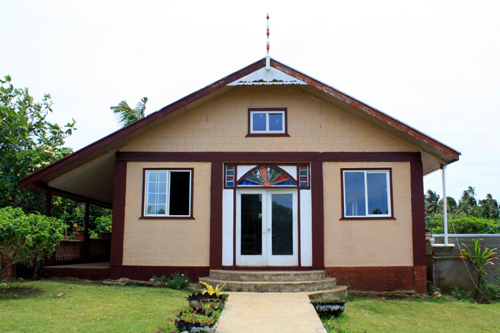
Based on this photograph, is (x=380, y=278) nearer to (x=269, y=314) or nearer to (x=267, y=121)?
(x=269, y=314)

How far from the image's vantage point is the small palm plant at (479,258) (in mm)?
11734

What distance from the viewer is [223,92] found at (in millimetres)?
12297

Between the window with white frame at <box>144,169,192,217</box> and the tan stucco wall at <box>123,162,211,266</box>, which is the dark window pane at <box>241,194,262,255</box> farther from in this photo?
the window with white frame at <box>144,169,192,217</box>

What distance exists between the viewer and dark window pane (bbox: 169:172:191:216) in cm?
1205

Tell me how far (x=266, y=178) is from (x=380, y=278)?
383 centimetres

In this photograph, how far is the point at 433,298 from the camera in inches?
449

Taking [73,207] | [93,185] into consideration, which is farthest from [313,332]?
[73,207]

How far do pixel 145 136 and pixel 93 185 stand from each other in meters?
3.12

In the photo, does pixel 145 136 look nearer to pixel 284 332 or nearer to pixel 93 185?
pixel 93 185

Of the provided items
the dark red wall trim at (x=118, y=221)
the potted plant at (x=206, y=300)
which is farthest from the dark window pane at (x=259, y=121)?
the potted plant at (x=206, y=300)

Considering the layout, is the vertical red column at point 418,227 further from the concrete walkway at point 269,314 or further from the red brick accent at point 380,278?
the concrete walkway at point 269,314

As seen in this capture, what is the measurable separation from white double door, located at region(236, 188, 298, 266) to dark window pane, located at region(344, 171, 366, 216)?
4.46ft

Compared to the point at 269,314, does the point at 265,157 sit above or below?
above

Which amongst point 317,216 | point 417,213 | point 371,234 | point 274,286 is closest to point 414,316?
point 371,234
